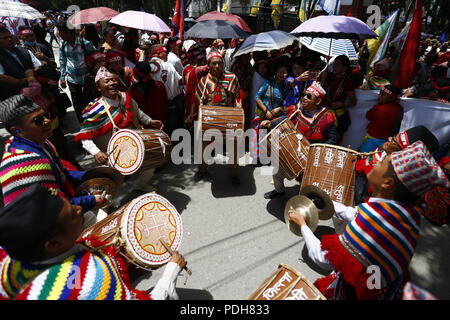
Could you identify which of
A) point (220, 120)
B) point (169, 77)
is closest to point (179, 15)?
point (169, 77)

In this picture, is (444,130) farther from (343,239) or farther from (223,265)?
(223,265)

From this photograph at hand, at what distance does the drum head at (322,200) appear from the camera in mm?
2650

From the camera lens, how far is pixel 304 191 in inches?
113

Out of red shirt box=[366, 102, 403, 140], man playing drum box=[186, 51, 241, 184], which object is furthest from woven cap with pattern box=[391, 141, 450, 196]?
man playing drum box=[186, 51, 241, 184]

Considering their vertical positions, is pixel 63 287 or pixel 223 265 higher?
pixel 63 287

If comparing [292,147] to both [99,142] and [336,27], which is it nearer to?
[336,27]

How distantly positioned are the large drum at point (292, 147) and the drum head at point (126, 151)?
1794 mm

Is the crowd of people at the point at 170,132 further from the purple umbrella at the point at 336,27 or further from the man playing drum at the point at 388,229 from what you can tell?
the purple umbrella at the point at 336,27

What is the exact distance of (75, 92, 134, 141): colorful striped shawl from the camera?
354cm

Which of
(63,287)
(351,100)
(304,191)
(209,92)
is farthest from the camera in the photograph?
→ (351,100)

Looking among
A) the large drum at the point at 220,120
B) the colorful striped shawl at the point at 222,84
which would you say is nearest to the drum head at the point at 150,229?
the large drum at the point at 220,120

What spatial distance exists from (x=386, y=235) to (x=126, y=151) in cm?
298

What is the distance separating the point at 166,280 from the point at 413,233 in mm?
1721
